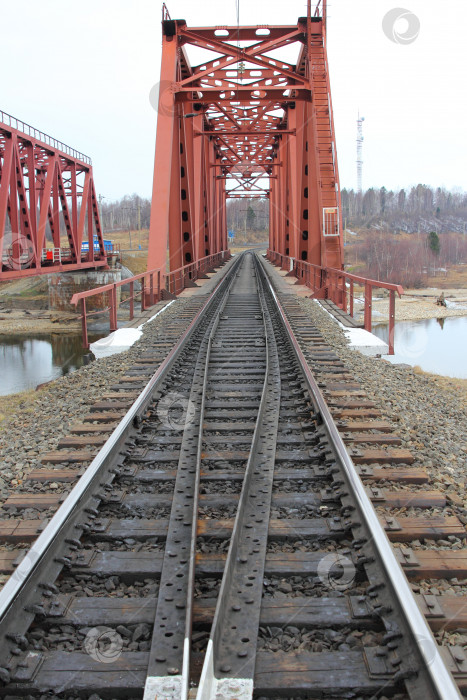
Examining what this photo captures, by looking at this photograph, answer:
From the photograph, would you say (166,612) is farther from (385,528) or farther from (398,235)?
(398,235)

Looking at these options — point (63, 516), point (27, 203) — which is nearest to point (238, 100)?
point (27, 203)

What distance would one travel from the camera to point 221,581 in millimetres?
2793

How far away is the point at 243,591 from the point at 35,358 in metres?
27.6

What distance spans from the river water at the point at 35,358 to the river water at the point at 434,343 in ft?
46.7

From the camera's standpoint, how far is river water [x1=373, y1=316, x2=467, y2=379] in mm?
21422

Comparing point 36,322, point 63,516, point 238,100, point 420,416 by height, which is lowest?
point 36,322

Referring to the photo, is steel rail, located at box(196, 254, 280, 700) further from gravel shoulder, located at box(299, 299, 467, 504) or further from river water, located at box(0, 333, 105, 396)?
river water, located at box(0, 333, 105, 396)

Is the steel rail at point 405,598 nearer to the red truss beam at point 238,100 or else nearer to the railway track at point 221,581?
the railway track at point 221,581

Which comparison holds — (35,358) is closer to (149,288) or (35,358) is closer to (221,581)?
(149,288)

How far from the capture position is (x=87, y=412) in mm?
6082

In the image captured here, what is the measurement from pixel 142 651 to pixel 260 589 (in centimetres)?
63

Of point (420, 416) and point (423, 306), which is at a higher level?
point (420, 416)

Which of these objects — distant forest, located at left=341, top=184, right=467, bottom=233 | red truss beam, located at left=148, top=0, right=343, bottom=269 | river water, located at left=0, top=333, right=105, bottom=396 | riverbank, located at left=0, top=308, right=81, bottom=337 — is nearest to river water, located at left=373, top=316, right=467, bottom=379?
red truss beam, located at left=148, top=0, right=343, bottom=269

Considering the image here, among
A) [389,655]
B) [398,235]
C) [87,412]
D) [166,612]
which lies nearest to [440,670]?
[389,655]
